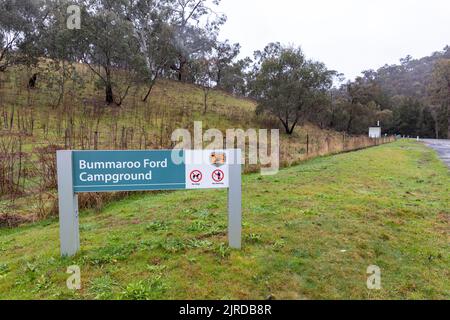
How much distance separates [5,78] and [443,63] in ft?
183

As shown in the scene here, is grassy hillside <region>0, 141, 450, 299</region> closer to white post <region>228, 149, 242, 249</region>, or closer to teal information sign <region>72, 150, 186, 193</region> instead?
white post <region>228, 149, 242, 249</region>

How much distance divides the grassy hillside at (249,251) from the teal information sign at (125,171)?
Answer: 82 centimetres

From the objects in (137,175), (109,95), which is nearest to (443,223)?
(137,175)

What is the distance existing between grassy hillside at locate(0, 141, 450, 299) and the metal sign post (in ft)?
1.32

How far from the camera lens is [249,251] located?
403 cm

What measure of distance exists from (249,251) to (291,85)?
2527 cm

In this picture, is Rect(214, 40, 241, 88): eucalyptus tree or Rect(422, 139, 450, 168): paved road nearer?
Rect(422, 139, 450, 168): paved road

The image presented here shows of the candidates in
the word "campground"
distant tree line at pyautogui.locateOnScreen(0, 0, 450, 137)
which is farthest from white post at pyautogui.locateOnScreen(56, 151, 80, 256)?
distant tree line at pyautogui.locateOnScreen(0, 0, 450, 137)

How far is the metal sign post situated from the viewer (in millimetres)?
3719

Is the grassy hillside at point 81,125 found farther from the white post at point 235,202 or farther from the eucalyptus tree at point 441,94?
the eucalyptus tree at point 441,94

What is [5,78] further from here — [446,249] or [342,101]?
[342,101]

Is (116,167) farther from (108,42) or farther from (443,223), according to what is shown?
(108,42)

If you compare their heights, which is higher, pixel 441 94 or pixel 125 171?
pixel 441 94
